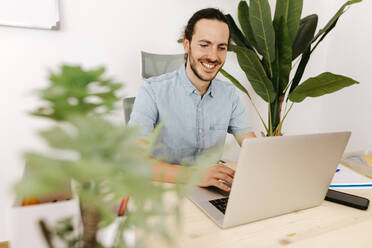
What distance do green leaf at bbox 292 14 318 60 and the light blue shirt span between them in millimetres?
699

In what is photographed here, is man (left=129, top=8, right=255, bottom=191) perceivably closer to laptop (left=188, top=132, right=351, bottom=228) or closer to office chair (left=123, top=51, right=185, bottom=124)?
office chair (left=123, top=51, right=185, bottom=124)

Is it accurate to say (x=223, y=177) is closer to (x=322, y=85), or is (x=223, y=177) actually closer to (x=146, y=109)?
(x=146, y=109)

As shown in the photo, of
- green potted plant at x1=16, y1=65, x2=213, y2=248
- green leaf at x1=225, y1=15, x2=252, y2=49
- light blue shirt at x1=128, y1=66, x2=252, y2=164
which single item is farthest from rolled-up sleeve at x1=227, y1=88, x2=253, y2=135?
green potted plant at x1=16, y1=65, x2=213, y2=248

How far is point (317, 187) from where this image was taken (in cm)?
79

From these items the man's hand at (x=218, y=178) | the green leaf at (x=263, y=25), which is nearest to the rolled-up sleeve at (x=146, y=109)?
the man's hand at (x=218, y=178)

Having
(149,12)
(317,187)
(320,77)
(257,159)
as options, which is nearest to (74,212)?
(257,159)

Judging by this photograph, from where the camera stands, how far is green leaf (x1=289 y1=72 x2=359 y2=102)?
1.49m

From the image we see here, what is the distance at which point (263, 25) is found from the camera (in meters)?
1.70

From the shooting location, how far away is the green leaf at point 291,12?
175cm

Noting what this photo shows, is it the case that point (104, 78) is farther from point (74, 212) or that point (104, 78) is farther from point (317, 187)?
point (317, 187)

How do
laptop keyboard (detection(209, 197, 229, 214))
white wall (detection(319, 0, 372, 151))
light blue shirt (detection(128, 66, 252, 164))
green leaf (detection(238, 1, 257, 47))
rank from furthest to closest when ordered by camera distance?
white wall (detection(319, 0, 372, 151)) < green leaf (detection(238, 1, 257, 47)) < light blue shirt (detection(128, 66, 252, 164)) < laptop keyboard (detection(209, 197, 229, 214))

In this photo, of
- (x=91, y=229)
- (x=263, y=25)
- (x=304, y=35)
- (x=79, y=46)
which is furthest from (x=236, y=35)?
(x=91, y=229)

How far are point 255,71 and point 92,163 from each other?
166 cm

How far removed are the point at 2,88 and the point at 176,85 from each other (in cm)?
117
